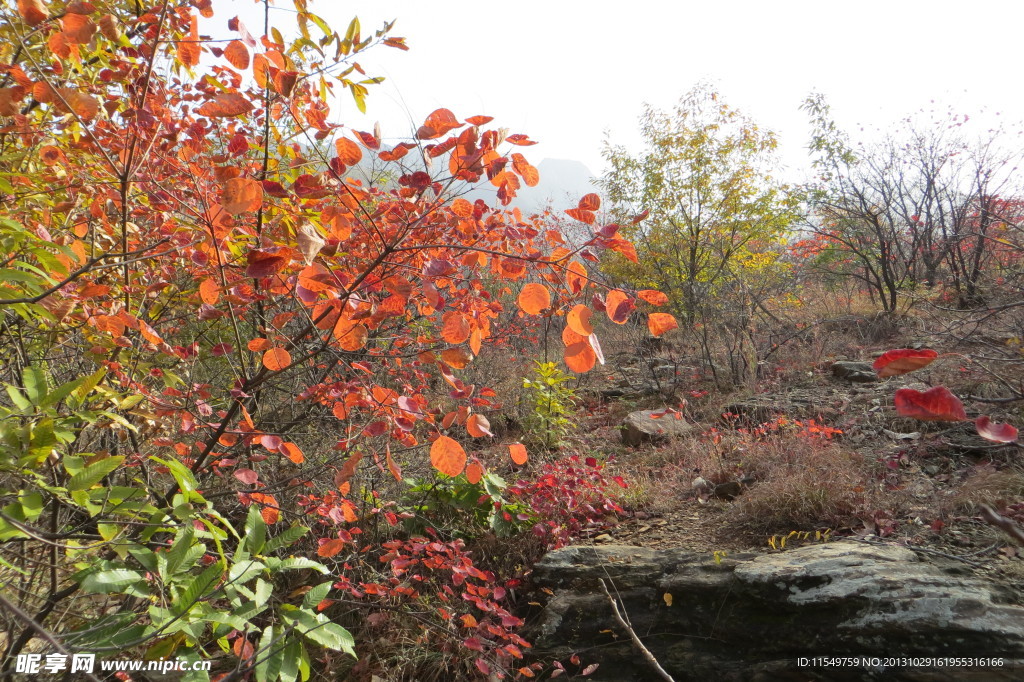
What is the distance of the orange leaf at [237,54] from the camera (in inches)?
57.2

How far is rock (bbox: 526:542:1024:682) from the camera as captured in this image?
183cm

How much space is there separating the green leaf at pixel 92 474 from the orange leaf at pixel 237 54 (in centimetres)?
114

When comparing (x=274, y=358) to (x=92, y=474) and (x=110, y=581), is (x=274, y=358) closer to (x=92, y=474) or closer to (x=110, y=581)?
(x=92, y=474)

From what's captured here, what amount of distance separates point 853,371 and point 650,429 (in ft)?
8.76

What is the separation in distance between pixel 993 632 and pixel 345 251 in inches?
111

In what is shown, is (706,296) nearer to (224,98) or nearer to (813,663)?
(813,663)

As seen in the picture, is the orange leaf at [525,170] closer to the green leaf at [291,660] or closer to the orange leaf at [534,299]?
the orange leaf at [534,299]

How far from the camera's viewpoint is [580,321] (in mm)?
1111

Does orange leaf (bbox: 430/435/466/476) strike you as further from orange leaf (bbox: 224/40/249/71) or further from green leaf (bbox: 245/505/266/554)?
orange leaf (bbox: 224/40/249/71)

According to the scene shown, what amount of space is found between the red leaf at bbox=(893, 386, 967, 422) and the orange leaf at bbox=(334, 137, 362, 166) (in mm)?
1377

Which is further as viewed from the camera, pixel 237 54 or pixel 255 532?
pixel 255 532

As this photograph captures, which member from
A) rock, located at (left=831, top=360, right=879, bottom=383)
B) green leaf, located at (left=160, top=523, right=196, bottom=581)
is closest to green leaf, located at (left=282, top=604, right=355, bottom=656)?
green leaf, located at (left=160, top=523, right=196, bottom=581)

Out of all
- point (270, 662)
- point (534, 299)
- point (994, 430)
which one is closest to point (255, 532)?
point (270, 662)

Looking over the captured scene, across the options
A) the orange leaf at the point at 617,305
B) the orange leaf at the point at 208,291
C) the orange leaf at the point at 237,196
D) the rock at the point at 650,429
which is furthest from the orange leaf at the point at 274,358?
the rock at the point at 650,429
